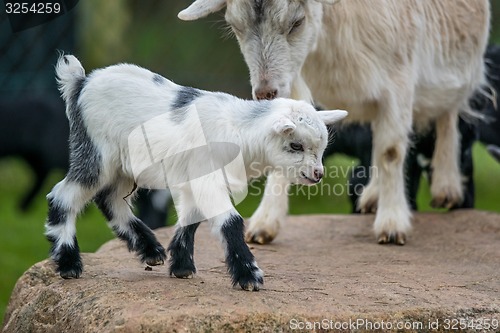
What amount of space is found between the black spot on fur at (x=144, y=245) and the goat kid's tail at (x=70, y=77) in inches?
23.4

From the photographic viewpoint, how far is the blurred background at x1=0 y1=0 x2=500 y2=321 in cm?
935

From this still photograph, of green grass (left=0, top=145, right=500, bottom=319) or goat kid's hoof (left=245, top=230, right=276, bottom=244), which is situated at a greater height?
goat kid's hoof (left=245, top=230, right=276, bottom=244)

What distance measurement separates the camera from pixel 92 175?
3963 millimetres

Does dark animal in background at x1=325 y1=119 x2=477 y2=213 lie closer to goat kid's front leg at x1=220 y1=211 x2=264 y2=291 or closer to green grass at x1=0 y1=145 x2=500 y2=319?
green grass at x1=0 y1=145 x2=500 y2=319

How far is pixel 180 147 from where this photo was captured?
384 centimetres

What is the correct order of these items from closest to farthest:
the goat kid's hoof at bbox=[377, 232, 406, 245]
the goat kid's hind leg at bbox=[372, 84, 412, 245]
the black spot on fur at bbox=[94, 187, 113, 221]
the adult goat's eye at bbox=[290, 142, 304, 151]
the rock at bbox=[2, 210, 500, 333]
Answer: the rock at bbox=[2, 210, 500, 333], the adult goat's eye at bbox=[290, 142, 304, 151], the black spot on fur at bbox=[94, 187, 113, 221], the goat kid's hoof at bbox=[377, 232, 406, 245], the goat kid's hind leg at bbox=[372, 84, 412, 245]

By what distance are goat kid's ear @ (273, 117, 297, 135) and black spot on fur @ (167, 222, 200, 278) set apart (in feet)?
1.94

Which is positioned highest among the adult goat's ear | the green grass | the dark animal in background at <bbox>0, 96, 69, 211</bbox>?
the adult goat's ear

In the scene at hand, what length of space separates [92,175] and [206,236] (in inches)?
67.4

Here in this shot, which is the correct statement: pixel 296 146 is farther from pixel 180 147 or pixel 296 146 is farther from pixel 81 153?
pixel 81 153

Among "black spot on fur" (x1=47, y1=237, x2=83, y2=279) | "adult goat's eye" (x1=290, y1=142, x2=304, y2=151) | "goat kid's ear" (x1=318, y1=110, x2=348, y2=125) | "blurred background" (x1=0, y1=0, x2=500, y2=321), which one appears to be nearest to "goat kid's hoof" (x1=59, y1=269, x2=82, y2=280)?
"black spot on fur" (x1=47, y1=237, x2=83, y2=279)

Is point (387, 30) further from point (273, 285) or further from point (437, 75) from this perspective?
point (273, 285)

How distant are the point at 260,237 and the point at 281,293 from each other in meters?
1.63

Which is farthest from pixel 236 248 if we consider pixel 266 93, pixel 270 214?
pixel 270 214
